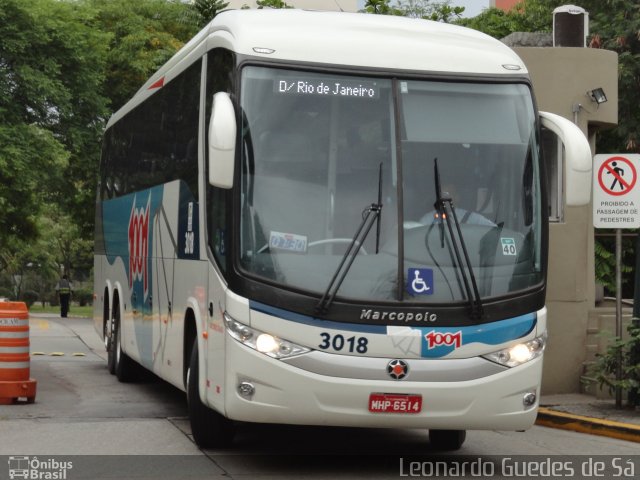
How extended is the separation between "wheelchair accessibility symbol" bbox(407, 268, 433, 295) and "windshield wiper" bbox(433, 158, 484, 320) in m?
0.24

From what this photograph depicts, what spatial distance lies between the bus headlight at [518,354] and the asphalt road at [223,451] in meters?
0.92

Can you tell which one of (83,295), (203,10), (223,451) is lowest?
(83,295)

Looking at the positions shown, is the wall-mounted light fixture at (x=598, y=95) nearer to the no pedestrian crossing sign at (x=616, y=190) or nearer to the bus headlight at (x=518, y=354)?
the no pedestrian crossing sign at (x=616, y=190)

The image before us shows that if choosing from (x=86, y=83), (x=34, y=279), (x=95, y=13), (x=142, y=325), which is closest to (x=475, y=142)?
(x=142, y=325)

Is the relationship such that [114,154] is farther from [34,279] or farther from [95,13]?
[34,279]

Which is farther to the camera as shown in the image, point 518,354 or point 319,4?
point 319,4

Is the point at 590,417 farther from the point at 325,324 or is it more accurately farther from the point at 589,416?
the point at 325,324

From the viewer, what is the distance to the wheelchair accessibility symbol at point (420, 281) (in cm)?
931

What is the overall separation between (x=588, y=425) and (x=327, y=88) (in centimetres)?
507

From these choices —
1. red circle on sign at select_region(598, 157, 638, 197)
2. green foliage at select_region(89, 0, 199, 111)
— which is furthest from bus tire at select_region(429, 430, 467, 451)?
green foliage at select_region(89, 0, 199, 111)

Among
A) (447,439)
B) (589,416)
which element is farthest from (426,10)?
(447,439)

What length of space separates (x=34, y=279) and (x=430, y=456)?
97036 mm

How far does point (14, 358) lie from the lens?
1379 cm

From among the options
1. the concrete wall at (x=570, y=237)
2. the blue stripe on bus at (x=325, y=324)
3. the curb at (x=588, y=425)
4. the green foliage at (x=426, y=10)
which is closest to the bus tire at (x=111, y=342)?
the concrete wall at (x=570, y=237)
